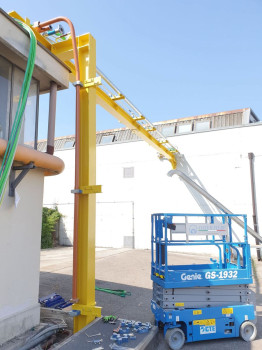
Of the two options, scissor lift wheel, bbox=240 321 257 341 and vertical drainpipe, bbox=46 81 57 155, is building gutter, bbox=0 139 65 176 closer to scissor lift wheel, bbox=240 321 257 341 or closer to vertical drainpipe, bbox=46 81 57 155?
vertical drainpipe, bbox=46 81 57 155

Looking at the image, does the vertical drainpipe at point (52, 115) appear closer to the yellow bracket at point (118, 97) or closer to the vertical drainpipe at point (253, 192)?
the yellow bracket at point (118, 97)

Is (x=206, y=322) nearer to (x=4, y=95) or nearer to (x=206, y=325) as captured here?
(x=206, y=325)

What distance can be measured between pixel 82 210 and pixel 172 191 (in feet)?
33.6

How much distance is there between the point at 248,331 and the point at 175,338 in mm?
1282

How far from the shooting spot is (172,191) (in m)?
14.5

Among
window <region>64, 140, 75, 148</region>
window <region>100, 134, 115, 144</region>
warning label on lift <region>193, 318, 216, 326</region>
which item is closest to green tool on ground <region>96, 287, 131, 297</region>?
warning label on lift <region>193, 318, 216, 326</region>

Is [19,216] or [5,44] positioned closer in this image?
[5,44]

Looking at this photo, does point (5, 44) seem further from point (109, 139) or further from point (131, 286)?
point (109, 139)

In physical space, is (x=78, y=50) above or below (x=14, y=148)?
above

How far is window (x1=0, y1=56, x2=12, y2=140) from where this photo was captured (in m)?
3.91

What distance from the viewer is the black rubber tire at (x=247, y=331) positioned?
4.55 metres

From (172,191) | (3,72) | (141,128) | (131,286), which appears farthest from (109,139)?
(3,72)

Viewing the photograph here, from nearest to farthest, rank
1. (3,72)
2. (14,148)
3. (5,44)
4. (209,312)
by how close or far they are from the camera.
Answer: (14,148) < (5,44) < (3,72) < (209,312)

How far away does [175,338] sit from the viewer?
432cm
